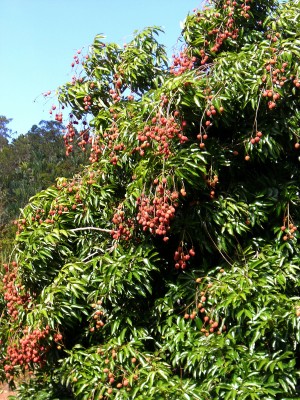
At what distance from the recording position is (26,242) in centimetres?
413

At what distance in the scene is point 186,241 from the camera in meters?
3.97

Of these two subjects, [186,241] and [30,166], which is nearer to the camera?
[186,241]

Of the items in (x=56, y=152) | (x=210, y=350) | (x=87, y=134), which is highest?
(x=56, y=152)

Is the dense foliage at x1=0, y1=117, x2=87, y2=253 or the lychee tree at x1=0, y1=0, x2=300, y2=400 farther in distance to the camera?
the dense foliage at x1=0, y1=117, x2=87, y2=253

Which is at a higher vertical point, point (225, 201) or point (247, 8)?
point (247, 8)

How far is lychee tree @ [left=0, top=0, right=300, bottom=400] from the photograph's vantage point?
347 centimetres

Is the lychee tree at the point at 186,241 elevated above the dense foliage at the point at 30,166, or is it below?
below

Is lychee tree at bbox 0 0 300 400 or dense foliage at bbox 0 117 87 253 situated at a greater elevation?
dense foliage at bbox 0 117 87 253

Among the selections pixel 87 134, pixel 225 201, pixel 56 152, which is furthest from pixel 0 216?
pixel 225 201

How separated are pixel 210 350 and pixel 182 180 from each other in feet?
3.34

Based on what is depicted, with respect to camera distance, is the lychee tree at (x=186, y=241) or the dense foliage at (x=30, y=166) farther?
the dense foliage at (x=30, y=166)

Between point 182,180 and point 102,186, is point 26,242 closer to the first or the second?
point 102,186

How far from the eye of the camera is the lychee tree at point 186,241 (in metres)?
3.47

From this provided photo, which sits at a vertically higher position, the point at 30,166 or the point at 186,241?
the point at 30,166
